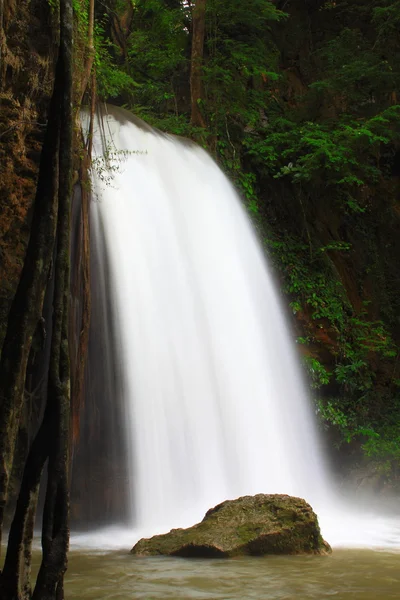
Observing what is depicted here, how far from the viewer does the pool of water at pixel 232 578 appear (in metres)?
4.05

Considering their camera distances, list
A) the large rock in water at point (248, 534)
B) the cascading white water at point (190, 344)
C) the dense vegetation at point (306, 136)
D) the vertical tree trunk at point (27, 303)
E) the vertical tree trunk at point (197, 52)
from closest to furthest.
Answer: the vertical tree trunk at point (27, 303), the large rock in water at point (248, 534), the cascading white water at point (190, 344), the dense vegetation at point (306, 136), the vertical tree trunk at point (197, 52)

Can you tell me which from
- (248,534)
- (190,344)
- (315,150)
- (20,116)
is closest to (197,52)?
(315,150)

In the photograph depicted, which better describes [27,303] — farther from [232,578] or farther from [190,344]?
[190,344]

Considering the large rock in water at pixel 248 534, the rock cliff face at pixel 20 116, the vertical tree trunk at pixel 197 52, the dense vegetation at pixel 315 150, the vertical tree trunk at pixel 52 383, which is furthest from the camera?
the vertical tree trunk at pixel 197 52

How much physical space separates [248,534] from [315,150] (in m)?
8.73

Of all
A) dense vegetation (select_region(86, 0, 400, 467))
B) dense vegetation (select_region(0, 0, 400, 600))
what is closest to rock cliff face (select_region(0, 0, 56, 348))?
dense vegetation (select_region(0, 0, 400, 600))

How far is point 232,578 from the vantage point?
4.49 m

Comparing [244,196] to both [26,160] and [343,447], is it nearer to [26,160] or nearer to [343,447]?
[343,447]

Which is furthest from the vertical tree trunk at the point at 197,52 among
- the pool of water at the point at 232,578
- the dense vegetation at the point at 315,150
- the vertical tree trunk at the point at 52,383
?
the vertical tree trunk at the point at 52,383

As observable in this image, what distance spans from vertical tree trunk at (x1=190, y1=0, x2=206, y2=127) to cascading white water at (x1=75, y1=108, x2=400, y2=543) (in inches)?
97.9

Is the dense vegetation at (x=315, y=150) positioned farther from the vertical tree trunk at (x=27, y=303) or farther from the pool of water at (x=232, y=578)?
the vertical tree trunk at (x=27, y=303)

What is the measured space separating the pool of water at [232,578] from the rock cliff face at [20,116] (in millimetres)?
2595

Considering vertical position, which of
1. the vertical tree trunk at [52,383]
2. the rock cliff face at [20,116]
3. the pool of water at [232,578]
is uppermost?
the rock cliff face at [20,116]

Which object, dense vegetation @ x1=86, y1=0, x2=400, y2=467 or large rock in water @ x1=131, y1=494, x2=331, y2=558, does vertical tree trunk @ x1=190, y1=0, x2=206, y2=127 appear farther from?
large rock in water @ x1=131, y1=494, x2=331, y2=558
